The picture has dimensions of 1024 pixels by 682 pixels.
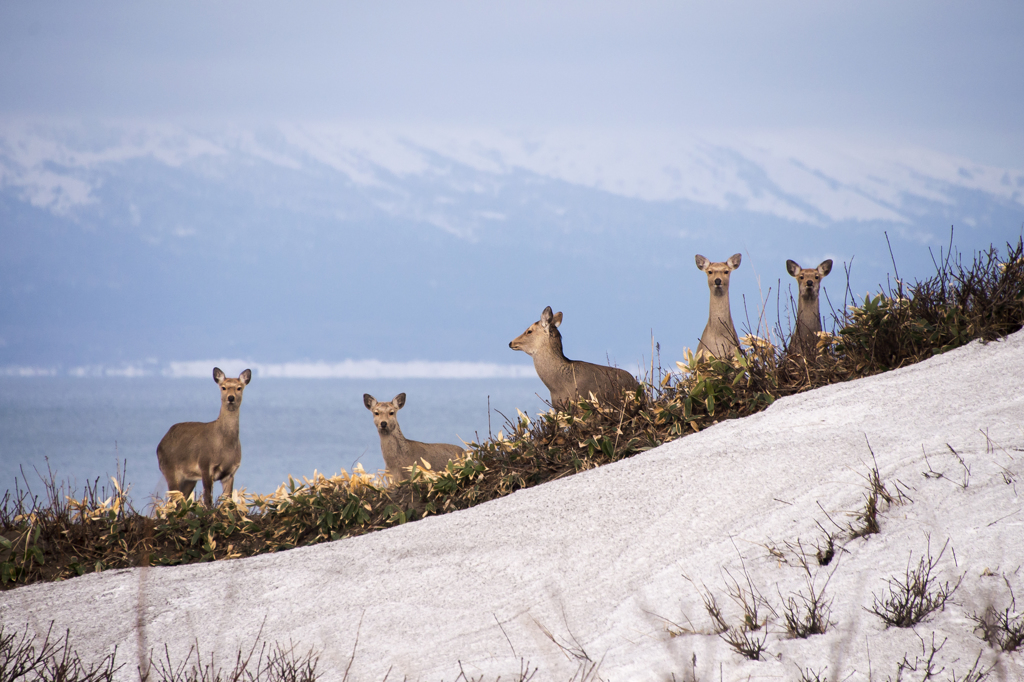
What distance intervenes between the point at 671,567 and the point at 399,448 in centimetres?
550

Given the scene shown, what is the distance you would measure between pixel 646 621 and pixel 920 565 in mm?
1373

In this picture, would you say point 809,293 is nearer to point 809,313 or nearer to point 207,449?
point 809,313

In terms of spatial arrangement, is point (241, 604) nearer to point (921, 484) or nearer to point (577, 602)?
point (577, 602)

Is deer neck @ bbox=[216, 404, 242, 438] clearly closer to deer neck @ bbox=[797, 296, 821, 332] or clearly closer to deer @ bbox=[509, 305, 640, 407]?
deer @ bbox=[509, 305, 640, 407]

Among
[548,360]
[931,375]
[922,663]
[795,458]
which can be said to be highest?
[548,360]

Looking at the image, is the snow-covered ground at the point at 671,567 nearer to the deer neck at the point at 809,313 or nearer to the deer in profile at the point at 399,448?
the deer neck at the point at 809,313

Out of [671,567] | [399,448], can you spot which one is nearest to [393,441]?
[399,448]

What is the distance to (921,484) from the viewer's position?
17.0ft

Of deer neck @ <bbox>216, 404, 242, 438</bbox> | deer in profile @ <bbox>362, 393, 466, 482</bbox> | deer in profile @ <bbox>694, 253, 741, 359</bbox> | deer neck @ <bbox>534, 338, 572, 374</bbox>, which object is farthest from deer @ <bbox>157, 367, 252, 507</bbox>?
deer in profile @ <bbox>694, 253, 741, 359</bbox>

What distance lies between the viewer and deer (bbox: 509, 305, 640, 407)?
8961mm

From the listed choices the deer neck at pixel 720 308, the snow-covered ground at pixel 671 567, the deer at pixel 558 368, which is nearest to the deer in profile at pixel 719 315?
the deer neck at pixel 720 308

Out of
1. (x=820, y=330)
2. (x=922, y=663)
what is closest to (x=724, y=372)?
(x=820, y=330)

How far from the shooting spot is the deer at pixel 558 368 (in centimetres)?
896

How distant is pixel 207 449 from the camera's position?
10461 mm
